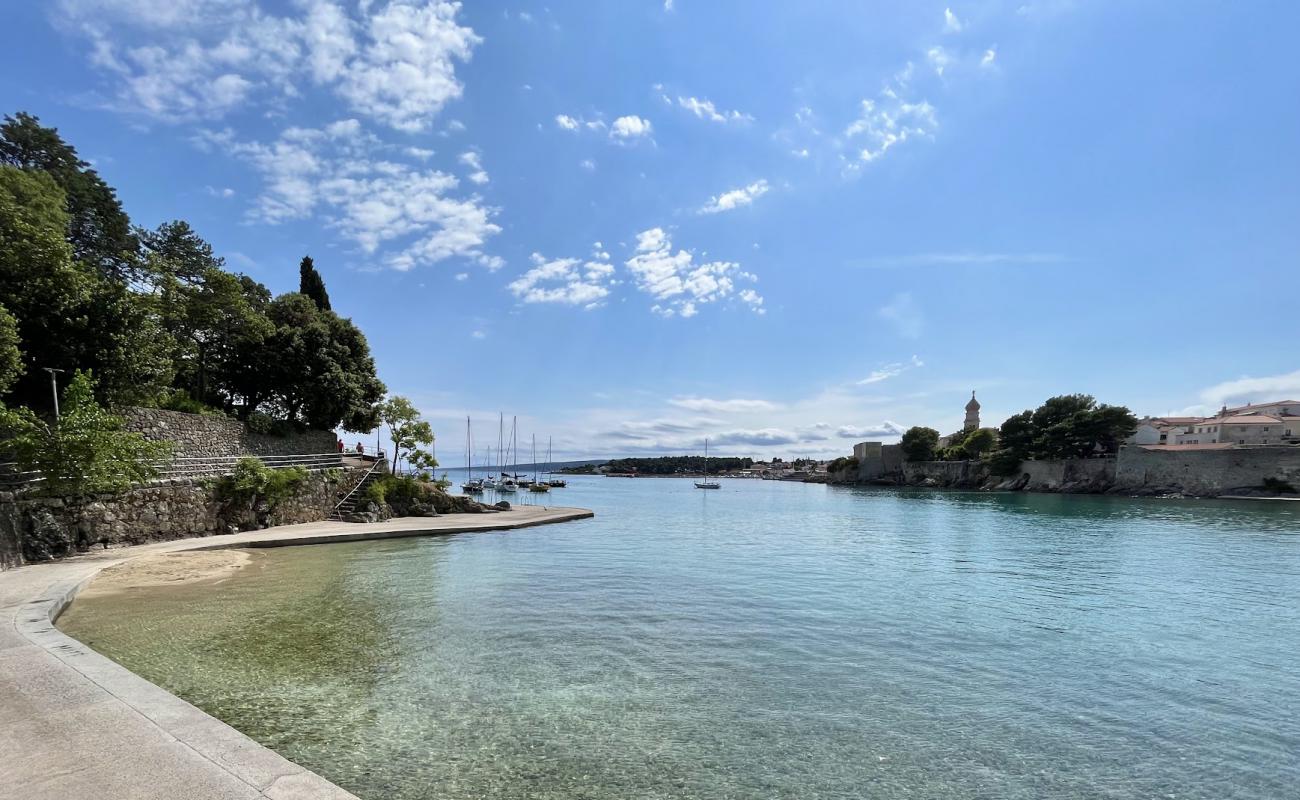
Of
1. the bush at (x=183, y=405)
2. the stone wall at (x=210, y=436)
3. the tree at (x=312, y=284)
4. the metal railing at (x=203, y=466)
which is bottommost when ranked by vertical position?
the metal railing at (x=203, y=466)

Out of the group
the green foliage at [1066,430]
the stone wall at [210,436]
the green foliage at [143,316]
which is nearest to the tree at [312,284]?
the green foliage at [143,316]

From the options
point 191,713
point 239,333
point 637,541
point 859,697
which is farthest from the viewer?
point 239,333

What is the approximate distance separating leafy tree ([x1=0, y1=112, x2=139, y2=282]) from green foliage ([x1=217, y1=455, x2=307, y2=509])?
1497cm

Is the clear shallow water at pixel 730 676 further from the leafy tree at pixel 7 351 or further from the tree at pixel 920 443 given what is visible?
the tree at pixel 920 443

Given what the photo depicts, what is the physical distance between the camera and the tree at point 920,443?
378 feet

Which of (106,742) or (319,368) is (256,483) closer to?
(319,368)

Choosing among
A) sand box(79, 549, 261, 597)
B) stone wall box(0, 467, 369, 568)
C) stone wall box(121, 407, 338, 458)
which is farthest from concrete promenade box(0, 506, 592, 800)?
stone wall box(121, 407, 338, 458)

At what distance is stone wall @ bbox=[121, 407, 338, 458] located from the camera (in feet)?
70.8

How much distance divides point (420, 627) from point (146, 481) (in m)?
12.9

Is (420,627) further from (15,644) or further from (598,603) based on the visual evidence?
(15,644)

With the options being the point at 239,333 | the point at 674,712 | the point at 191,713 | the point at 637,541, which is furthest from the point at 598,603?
the point at 239,333

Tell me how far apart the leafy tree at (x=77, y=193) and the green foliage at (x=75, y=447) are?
17.4 metres

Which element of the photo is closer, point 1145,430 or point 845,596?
→ point 845,596

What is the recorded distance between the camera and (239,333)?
29.7m
